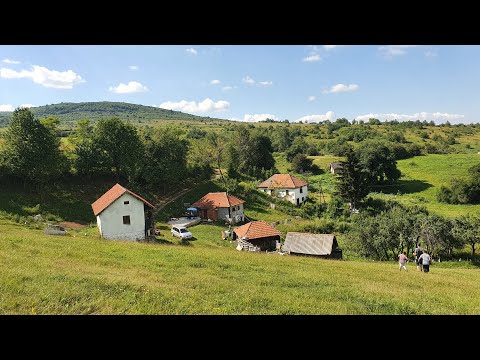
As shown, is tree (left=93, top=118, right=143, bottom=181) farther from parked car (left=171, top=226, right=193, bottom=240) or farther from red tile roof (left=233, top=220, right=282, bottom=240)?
red tile roof (left=233, top=220, right=282, bottom=240)

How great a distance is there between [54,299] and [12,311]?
999 millimetres

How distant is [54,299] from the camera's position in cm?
902

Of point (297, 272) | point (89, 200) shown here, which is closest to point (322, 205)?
point (89, 200)

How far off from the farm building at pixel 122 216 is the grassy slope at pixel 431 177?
160ft

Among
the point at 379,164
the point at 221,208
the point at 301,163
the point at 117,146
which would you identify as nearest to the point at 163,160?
the point at 117,146

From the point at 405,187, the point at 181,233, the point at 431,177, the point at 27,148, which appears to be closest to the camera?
the point at 181,233

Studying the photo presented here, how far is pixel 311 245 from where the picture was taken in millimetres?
35500

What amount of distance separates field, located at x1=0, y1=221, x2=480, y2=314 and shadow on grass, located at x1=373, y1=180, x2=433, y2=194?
63.0 meters

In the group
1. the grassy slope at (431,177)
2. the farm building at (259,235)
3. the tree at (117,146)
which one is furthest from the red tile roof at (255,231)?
the grassy slope at (431,177)

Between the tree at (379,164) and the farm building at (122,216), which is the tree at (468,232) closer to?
the farm building at (122,216)

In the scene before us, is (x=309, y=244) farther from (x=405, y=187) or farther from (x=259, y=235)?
(x=405, y=187)

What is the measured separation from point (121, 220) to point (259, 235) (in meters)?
13.8

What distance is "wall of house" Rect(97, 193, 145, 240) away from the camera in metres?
32.3
